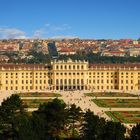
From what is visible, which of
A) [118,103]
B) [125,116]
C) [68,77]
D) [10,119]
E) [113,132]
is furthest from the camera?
[68,77]

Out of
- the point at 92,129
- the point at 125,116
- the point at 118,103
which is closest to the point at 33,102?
the point at 118,103

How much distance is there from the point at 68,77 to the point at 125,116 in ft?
132

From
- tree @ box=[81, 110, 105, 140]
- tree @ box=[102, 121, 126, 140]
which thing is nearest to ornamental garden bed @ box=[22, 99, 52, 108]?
tree @ box=[81, 110, 105, 140]

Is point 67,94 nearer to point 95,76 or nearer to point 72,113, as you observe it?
point 95,76

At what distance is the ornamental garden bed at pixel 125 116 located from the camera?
175 feet

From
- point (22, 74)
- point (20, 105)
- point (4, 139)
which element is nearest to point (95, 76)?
point (22, 74)

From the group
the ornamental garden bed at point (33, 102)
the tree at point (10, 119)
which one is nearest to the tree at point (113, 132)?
the tree at point (10, 119)

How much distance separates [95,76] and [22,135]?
6166 cm

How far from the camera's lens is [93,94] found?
281 ft

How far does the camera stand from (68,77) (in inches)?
3789

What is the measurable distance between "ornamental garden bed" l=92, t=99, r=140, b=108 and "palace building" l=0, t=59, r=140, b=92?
2126 cm

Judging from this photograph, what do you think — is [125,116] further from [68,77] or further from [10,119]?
[68,77]

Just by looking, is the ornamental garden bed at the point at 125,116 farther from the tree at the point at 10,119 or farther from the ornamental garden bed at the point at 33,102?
the tree at the point at 10,119

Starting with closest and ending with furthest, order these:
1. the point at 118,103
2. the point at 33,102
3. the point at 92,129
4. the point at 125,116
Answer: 1. the point at 92,129
2. the point at 125,116
3. the point at 33,102
4. the point at 118,103
